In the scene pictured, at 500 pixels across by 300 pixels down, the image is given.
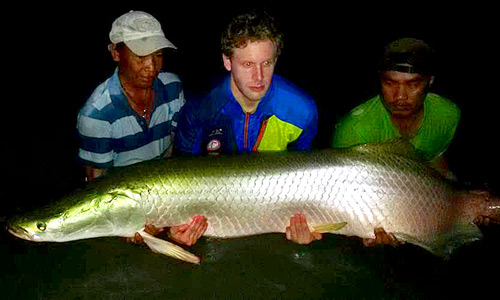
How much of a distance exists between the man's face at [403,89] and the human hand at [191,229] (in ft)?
5.65

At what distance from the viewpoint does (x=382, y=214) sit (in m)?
3.04

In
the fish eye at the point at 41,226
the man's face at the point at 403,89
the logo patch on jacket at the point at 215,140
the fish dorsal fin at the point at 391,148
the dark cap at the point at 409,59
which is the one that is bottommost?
the fish eye at the point at 41,226

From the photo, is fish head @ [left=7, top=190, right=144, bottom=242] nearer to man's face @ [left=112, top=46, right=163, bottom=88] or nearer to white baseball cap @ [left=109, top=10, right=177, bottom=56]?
man's face @ [left=112, top=46, right=163, bottom=88]

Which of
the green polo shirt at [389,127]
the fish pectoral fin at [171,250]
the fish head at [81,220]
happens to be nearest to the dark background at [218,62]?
the green polo shirt at [389,127]

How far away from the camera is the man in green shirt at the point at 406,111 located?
3.33 metres

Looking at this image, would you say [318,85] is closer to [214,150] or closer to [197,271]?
[214,150]

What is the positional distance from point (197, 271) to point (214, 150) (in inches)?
39.5

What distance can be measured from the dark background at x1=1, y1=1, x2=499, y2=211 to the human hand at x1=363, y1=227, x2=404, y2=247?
1.75 metres

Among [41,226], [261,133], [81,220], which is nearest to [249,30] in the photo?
[261,133]

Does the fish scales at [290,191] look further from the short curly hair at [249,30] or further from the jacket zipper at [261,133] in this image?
the short curly hair at [249,30]

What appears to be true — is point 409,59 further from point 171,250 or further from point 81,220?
point 81,220

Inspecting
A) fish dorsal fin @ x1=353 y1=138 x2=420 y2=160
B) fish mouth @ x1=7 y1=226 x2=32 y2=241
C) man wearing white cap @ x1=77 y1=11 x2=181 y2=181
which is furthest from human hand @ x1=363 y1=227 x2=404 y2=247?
fish mouth @ x1=7 y1=226 x2=32 y2=241

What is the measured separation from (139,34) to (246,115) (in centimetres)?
110

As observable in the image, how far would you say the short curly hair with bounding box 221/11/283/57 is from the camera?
3051 mm
